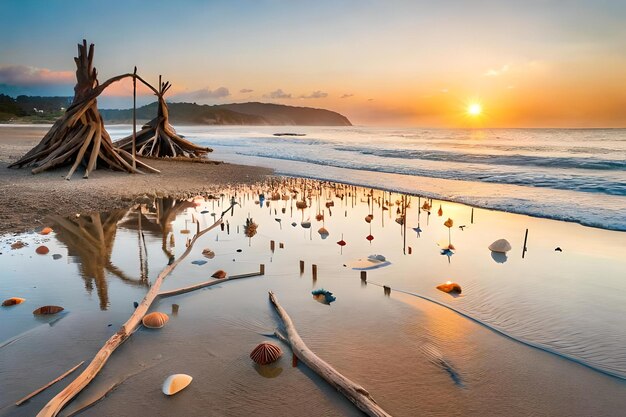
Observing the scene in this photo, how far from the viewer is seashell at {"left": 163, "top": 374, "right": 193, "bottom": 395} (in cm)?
306

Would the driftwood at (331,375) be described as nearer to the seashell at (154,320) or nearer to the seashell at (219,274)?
the seashell at (154,320)

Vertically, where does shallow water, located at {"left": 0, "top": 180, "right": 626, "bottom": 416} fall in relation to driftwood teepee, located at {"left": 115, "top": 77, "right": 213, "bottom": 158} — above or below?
below

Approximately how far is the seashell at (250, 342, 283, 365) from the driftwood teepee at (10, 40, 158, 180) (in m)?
12.6

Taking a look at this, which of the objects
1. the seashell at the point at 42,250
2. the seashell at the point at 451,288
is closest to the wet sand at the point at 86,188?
the seashell at the point at 42,250

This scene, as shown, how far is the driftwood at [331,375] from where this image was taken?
281 cm

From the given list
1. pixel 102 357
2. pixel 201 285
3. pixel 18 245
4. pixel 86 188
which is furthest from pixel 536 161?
pixel 102 357

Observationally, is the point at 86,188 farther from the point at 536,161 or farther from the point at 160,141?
the point at 536,161

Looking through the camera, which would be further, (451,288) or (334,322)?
(451,288)

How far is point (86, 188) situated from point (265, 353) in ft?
34.8

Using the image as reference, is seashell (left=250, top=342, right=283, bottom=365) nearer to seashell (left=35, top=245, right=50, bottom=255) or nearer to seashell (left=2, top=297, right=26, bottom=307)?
seashell (left=2, top=297, right=26, bottom=307)

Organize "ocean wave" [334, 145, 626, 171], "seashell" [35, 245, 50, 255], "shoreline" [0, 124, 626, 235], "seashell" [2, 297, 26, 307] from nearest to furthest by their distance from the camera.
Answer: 1. "seashell" [2, 297, 26, 307]
2. "seashell" [35, 245, 50, 255]
3. "shoreline" [0, 124, 626, 235]
4. "ocean wave" [334, 145, 626, 171]

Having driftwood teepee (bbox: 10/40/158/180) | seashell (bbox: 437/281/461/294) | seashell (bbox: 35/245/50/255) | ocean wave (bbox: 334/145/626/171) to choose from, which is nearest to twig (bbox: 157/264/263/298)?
seashell (bbox: 437/281/461/294)

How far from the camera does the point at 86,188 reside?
39.0ft

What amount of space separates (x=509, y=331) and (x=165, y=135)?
22213mm
